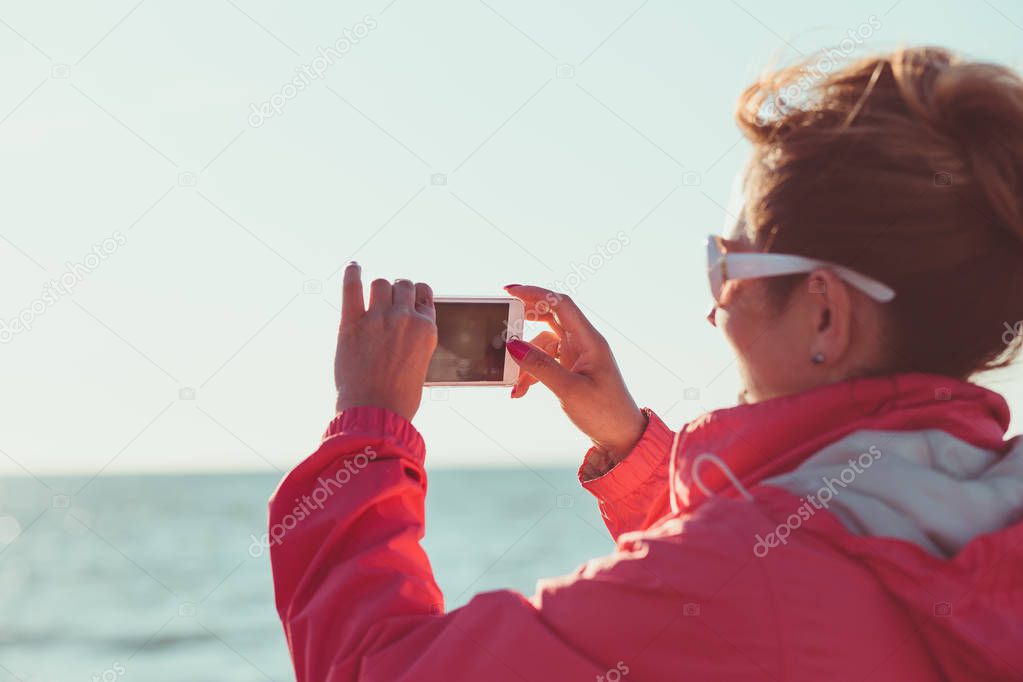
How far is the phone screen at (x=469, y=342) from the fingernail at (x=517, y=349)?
0.06 meters

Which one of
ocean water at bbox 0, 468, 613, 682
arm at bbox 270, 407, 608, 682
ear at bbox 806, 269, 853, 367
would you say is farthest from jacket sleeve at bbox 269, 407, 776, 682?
ocean water at bbox 0, 468, 613, 682

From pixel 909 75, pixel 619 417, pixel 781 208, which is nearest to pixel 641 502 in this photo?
pixel 619 417

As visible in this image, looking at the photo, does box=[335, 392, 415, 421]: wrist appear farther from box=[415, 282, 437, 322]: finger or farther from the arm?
box=[415, 282, 437, 322]: finger

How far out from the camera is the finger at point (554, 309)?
2.44 meters

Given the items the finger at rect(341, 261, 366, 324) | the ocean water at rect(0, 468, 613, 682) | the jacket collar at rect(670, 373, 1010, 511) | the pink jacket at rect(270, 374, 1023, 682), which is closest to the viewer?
the pink jacket at rect(270, 374, 1023, 682)

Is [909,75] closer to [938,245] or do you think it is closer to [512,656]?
[938,245]

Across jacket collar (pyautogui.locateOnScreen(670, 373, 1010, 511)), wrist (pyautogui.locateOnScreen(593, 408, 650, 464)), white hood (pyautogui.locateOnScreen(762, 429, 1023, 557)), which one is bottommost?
white hood (pyautogui.locateOnScreen(762, 429, 1023, 557))

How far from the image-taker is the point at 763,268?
1.56 m

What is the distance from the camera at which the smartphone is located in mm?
2258

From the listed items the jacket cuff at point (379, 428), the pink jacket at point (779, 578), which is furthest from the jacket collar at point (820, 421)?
the jacket cuff at point (379, 428)

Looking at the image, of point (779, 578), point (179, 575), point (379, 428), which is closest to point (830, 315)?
point (779, 578)

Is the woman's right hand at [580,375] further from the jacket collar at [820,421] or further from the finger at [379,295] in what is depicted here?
the jacket collar at [820,421]

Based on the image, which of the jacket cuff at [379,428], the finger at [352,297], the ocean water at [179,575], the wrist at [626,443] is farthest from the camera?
the ocean water at [179,575]

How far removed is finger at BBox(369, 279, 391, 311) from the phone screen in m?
0.37
